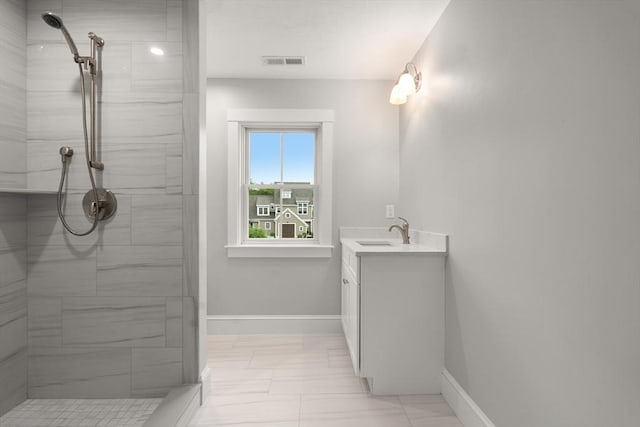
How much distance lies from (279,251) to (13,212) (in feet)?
6.47

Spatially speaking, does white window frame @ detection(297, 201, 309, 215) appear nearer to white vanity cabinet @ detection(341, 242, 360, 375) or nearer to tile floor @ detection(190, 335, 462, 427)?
white vanity cabinet @ detection(341, 242, 360, 375)

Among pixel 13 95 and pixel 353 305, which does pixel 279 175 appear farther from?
pixel 13 95

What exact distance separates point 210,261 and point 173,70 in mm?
1894

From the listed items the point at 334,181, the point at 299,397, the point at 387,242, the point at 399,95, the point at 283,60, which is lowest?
the point at 299,397

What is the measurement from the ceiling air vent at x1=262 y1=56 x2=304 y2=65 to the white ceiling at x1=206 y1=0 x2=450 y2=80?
5 cm

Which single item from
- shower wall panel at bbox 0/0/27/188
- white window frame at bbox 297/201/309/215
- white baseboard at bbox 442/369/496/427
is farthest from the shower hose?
white baseboard at bbox 442/369/496/427

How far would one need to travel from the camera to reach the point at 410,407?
2145 millimetres

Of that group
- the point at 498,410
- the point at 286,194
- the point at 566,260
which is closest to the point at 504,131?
the point at 566,260

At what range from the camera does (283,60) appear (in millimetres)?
3053

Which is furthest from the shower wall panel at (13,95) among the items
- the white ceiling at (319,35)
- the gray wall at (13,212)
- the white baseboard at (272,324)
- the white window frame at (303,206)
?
the white window frame at (303,206)

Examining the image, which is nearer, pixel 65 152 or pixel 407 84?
pixel 65 152

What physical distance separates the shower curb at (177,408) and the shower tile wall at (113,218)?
0.34 feet

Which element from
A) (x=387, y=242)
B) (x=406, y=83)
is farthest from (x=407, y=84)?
(x=387, y=242)

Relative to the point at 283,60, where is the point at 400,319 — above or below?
below
